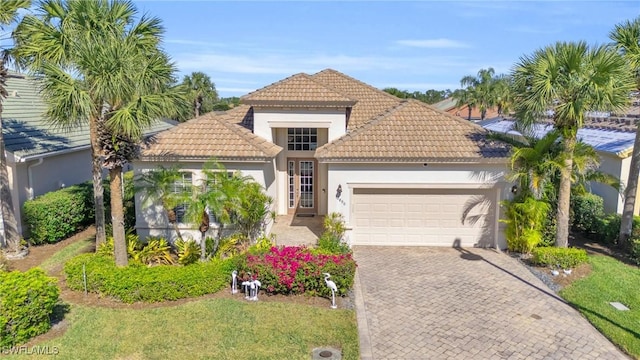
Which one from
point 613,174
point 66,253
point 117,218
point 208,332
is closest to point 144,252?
point 117,218

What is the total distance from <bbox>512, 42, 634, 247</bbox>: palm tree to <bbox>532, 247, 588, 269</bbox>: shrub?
91.3 inches

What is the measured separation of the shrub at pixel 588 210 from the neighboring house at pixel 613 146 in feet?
2.39

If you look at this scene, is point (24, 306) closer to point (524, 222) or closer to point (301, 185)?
point (301, 185)

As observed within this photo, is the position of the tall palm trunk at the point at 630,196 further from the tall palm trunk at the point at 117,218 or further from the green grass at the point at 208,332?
the tall palm trunk at the point at 117,218

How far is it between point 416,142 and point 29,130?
1504 cm

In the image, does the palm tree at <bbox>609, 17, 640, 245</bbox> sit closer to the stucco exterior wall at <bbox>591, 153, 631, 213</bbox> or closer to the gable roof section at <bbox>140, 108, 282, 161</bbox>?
the stucco exterior wall at <bbox>591, 153, 631, 213</bbox>

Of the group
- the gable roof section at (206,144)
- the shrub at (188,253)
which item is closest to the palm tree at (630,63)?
the gable roof section at (206,144)

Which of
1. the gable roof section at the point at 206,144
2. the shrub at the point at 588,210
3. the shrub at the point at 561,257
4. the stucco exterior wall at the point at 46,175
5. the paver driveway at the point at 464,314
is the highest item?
the gable roof section at the point at 206,144

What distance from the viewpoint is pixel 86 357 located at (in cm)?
883

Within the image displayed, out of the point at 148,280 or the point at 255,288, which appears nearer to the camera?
the point at 148,280

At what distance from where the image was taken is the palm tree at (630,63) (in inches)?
541

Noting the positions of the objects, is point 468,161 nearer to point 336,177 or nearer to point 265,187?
point 336,177

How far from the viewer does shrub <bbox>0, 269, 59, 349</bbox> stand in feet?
29.7

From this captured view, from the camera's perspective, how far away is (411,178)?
15.8 m
